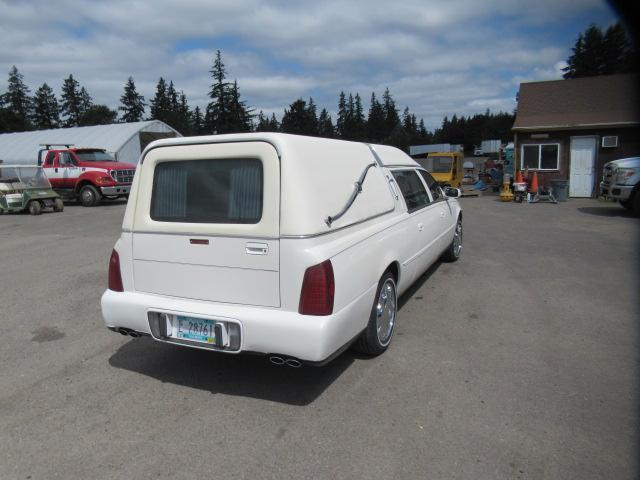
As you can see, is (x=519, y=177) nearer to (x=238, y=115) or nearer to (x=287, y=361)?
(x=287, y=361)

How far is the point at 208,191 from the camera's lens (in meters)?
3.55

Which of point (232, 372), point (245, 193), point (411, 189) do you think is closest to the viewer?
point (245, 193)

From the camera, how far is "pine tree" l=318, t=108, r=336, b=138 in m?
110

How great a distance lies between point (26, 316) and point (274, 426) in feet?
12.7

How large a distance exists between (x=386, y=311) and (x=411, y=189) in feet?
5.90

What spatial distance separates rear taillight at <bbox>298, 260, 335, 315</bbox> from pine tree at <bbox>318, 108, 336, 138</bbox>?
107091mm

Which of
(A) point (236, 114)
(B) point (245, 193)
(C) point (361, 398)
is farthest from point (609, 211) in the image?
(A) point (236, 114)

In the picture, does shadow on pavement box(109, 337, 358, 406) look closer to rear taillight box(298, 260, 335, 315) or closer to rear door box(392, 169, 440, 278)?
rear taillight box(298, 260, 335, 315)

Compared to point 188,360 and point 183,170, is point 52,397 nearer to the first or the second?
point 188,360

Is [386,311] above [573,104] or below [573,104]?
below

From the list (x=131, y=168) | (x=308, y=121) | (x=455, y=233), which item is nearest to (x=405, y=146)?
(x=308, y=121)

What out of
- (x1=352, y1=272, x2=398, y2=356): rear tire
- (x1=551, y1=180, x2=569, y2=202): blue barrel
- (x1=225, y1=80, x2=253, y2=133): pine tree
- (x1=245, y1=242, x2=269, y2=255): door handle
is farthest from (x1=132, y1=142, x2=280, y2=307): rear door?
(x1=225, y1=80, x2=253, y2=133): pine tree

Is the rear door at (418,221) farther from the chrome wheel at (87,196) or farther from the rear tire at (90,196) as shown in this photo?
the chrome wheel at (87,196)

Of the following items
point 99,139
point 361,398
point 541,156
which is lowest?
point 361,398
